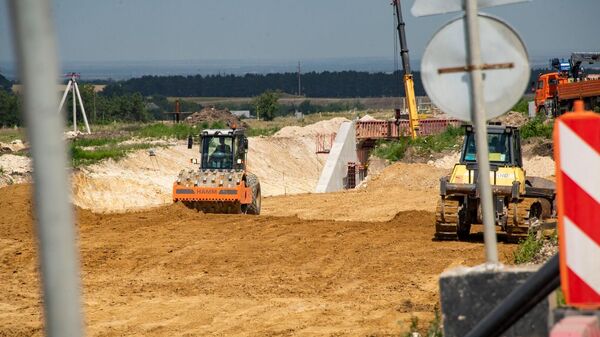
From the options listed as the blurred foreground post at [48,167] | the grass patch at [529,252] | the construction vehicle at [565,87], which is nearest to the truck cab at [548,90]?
the construction vehicle at [565,87]

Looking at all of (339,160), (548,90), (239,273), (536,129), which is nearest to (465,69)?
(239,273)

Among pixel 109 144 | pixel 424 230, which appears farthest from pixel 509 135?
pixel 109 144

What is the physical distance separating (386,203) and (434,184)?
634 cm

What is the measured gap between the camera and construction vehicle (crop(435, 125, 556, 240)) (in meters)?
19.5

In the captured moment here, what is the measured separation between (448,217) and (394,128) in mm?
33191

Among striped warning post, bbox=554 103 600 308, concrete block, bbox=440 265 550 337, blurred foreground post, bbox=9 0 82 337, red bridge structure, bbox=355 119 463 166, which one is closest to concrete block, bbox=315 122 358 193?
red bridge structure, bbox=355 119 463 166

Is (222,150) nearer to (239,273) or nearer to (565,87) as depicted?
(239,273)

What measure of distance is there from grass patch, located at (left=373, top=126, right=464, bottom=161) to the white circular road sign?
4313 centimetres

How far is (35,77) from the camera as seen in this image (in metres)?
2.57

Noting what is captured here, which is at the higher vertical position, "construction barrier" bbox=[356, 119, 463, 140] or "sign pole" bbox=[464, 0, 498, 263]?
"sign pole" bbox=[464, 0, 498, 263]

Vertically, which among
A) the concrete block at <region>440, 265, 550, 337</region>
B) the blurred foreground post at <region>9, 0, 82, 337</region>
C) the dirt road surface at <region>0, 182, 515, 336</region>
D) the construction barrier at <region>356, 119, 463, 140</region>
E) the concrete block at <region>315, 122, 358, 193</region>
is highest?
the blurred foreground post at <region>9, 0, 82, 337</region>

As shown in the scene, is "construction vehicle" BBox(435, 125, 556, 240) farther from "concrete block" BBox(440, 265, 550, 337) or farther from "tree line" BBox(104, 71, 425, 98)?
"tree line" BBox(104, 71, 425, 98)

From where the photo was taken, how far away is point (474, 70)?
5762mm

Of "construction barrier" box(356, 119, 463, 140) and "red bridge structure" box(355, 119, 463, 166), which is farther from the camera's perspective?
"red bridge structure" box(355, 119, 463, 166)
